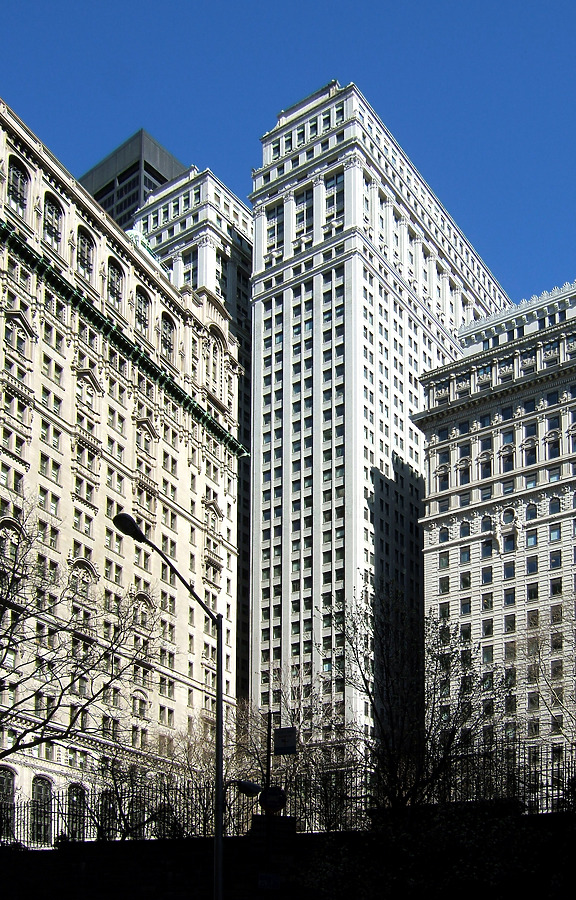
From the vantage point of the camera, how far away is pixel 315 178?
139375mm

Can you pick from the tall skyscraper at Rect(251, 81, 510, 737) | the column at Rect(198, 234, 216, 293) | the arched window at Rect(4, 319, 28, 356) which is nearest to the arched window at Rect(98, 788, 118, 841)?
the arched window at Rect(4, 319, 28, 356)

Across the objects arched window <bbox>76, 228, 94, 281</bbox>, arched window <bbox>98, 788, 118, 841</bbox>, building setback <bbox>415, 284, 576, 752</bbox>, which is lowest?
arched window <bbox>98, 788, 118, 841</bbox>

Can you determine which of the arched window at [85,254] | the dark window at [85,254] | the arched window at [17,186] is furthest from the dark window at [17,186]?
the dark window at [85,254]

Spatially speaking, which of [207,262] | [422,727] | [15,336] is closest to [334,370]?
[207,262]

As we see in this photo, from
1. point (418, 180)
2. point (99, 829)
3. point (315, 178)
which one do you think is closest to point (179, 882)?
point (99, 829)

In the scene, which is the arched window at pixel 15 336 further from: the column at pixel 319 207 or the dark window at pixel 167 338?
the column at pixel 319 207

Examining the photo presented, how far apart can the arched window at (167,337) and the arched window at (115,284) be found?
708 centimetres

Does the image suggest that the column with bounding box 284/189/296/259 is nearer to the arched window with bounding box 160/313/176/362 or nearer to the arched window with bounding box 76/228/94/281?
the arched window with bounding box 160/313/176/362

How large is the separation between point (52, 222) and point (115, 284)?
935 cm

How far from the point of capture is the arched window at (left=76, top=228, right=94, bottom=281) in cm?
9794

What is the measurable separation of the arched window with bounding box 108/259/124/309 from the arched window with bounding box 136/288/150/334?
109 inches

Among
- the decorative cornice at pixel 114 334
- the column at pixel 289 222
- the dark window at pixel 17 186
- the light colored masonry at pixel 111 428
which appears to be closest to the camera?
the light colored masonry at pixel 111 428

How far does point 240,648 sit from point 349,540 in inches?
661

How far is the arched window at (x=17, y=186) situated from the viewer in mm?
90419
